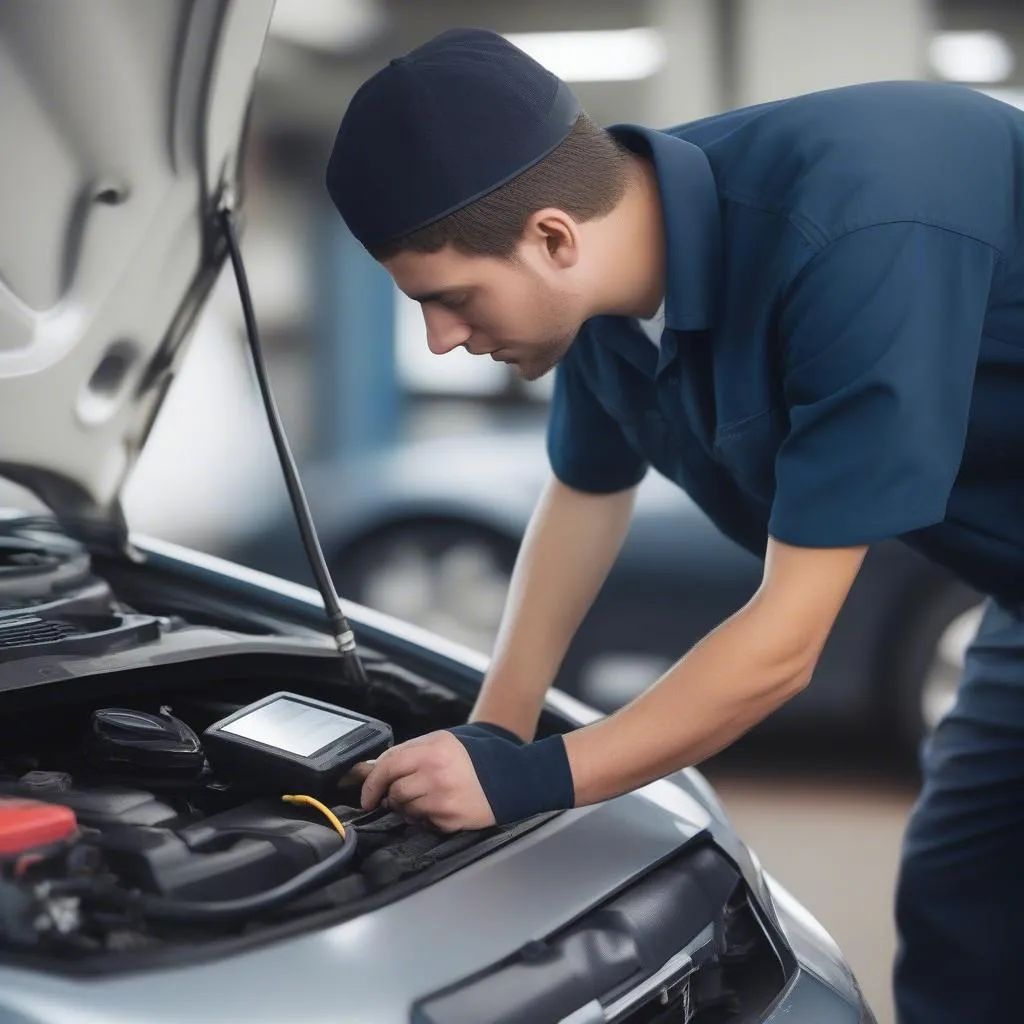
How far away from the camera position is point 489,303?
4.22 feet

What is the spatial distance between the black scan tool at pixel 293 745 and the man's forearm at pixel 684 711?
19 cm

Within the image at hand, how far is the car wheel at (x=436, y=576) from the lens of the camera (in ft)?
11.9

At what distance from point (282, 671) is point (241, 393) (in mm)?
1032

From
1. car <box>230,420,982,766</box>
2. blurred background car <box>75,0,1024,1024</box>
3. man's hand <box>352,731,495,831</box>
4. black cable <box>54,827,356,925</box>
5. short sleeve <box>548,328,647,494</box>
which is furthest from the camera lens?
car <box>230,420,982,766</box>

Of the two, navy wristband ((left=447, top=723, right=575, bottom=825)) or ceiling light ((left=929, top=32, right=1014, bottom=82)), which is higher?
ceiling light ((left=929, top=32, right=1014, bottom=82))

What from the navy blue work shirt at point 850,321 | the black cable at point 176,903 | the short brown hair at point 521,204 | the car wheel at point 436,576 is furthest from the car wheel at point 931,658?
the black cable at point 176,903

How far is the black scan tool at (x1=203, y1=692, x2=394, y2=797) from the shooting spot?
121 cm

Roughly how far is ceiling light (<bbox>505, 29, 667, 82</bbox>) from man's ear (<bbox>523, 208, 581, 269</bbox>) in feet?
9.56

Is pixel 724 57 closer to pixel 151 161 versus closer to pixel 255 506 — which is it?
pixel 255 506

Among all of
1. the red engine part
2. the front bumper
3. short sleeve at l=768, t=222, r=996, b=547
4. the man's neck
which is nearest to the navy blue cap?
the man's neck

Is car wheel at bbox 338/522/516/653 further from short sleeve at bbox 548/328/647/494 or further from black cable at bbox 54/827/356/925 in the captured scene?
black cable at bbox 54/827/356/925

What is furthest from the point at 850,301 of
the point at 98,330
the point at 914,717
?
the point at 914,717

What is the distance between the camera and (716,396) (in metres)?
1.39

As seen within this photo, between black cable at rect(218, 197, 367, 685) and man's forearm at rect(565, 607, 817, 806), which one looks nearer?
man's forearm at rect(565, 607, 817, 806)
